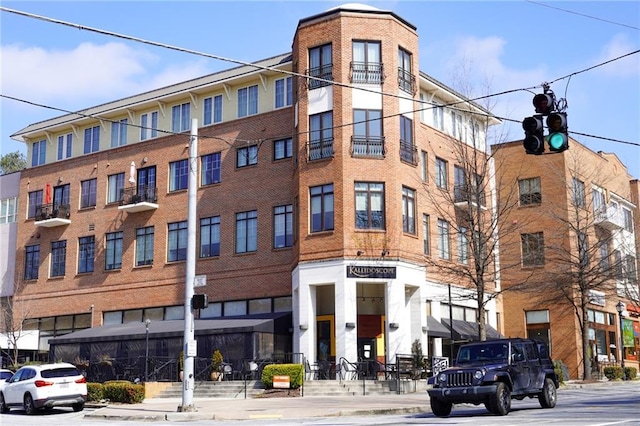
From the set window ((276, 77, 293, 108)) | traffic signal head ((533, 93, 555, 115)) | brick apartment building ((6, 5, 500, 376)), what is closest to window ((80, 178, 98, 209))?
brick apartment building ((6, 5, 500, 376))

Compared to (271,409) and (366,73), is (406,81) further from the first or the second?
(271,409)

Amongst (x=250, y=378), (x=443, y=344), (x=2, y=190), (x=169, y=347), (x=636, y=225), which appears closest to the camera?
(x=250, y=378)

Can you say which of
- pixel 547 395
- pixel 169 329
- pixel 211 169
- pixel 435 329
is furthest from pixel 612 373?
pixel 547 395

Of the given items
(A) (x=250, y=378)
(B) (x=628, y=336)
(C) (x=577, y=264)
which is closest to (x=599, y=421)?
(A) (x=250, y=378)

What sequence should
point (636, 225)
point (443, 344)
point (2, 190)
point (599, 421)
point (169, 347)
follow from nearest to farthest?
point (599, 421)
point (169, 347)
point (443, 344)
point (2, 190)
point (636, 225)

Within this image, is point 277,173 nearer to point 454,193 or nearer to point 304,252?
point 304,252

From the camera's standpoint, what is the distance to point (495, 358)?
2083 cm

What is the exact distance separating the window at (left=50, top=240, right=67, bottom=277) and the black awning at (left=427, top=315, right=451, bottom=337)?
77.8 ft

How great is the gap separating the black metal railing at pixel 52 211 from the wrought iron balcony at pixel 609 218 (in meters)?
32.6

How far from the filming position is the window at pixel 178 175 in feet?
150

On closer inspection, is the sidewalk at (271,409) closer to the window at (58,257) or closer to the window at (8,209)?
the window at (58,257)

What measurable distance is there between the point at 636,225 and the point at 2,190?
1788 inches

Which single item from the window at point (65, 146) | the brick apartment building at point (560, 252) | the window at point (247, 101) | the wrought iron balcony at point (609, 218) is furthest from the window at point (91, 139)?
the wrought iron balcony at point (609, 218)

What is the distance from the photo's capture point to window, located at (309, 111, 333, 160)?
37750mm
